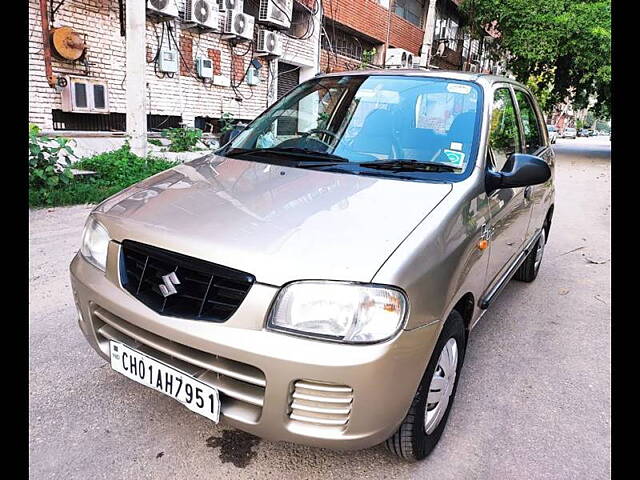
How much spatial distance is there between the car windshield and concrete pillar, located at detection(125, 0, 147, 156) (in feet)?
15.0

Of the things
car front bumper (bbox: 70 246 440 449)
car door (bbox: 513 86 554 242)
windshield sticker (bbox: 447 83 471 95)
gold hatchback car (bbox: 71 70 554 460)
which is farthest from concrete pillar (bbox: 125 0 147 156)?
car front bumper (bbox: 70 246 440 449)

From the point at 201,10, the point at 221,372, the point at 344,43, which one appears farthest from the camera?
the point at 344,43

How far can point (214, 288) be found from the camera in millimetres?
1667

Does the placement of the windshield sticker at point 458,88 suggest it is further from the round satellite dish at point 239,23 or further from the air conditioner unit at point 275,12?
the air conditioner unit at point 275,12

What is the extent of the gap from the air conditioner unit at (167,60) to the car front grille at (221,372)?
8207mm

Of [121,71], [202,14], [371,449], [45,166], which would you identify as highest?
[202,14]

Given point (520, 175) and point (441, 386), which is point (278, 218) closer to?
point (441, 386)

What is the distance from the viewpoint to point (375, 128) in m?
2.67

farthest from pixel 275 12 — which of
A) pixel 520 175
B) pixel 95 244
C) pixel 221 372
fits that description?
pixel 221 372

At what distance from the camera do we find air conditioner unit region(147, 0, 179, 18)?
26.9 feet

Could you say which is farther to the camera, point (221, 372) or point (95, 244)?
point (95, 244)

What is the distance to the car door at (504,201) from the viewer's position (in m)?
2.52

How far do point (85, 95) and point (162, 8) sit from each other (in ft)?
6.94

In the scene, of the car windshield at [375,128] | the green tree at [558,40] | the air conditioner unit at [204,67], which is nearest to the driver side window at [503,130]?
the car windshield at [375,128]
